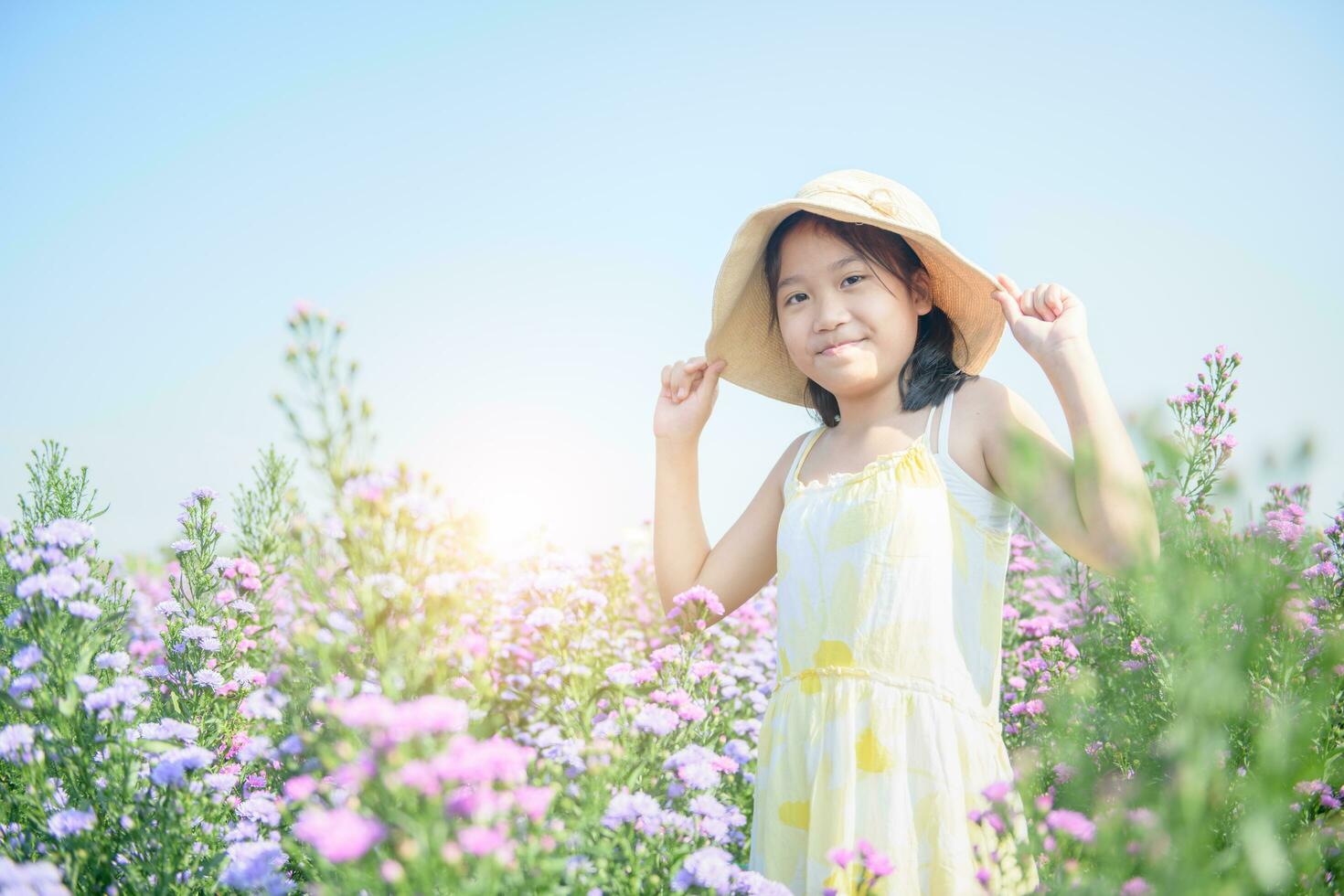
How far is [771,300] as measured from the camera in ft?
8.73

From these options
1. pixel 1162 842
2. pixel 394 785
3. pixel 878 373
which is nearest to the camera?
pixel 394 785

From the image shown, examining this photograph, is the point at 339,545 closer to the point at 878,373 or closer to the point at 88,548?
the point at 88,548

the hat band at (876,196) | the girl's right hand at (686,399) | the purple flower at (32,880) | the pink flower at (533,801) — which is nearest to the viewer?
the pink flower at (533,801)

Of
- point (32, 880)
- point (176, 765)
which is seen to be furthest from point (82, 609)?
point (32, 880)

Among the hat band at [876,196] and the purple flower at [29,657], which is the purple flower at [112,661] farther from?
the hat band at [876,196]

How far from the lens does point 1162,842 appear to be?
1090mm

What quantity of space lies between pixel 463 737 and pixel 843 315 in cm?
151

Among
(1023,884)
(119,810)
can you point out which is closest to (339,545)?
(119,810)

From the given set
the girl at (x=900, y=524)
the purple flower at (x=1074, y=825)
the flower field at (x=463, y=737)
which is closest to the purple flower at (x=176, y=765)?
the flower field at (x=463, y=737)

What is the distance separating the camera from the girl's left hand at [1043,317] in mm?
1889

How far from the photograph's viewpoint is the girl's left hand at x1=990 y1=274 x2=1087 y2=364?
6.20 feet

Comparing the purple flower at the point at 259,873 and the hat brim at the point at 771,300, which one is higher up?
the hat brim at the point at 771,300

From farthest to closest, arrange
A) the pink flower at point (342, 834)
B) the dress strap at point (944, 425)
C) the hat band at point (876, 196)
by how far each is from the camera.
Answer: the hat band at point (876, 196) < the dress strap at point (944, 425) < the pink flower at point (342, 834)

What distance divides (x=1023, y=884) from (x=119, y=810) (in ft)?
5.55
